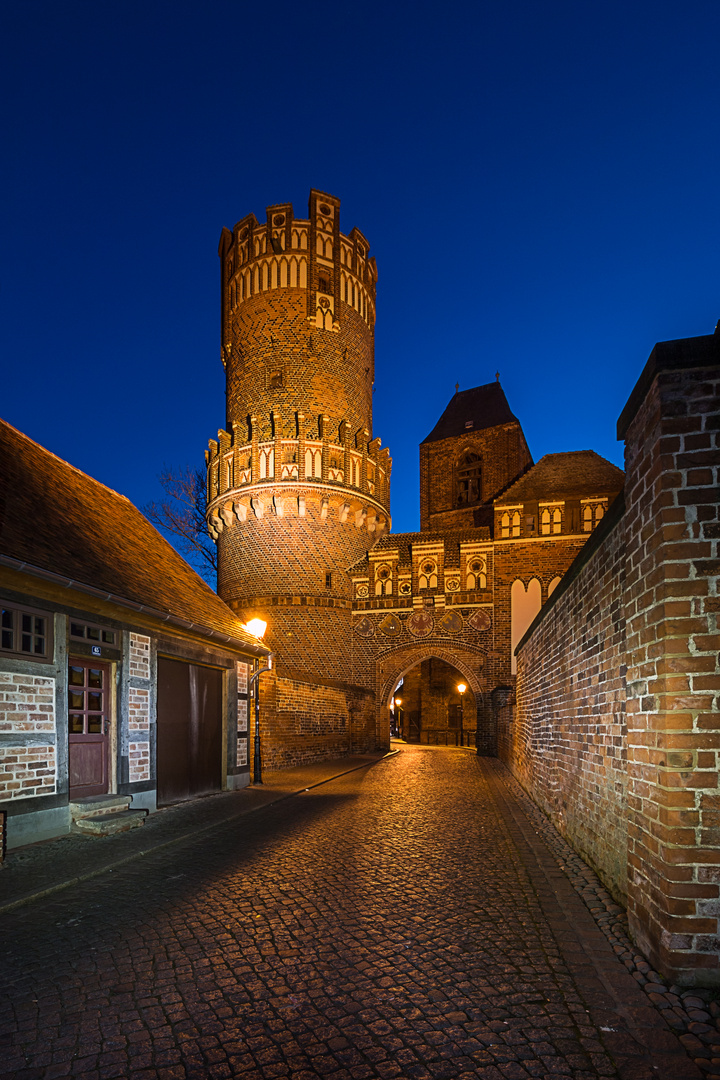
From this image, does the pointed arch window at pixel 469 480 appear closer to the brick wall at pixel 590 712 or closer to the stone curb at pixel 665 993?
the brick wall at pixel 590 712

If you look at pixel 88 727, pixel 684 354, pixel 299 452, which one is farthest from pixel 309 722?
pixel 684 354

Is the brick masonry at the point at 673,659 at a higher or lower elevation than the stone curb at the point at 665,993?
higher

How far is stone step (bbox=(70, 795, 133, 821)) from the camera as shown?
780cm

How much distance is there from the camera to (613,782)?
489cm

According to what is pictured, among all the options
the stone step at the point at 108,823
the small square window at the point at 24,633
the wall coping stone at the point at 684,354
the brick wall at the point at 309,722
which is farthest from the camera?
the brick wall at the point at 309,722

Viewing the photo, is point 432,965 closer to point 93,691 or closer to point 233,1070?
point 233,1070

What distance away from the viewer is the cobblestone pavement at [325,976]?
2.84m

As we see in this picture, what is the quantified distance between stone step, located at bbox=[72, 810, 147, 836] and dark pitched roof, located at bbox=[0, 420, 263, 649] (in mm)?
2453

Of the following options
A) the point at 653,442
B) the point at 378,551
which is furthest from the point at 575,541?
the point at 653,442

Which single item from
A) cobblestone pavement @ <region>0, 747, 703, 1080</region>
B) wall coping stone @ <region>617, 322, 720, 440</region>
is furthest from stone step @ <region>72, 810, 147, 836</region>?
wall coping stone @ <region>617, 322, 720, 440</region>

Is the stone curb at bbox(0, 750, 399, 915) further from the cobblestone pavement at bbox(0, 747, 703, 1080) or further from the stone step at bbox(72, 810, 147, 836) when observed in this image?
the stone step at bbox(72, 810, 147, 836)

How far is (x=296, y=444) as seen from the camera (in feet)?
73.6

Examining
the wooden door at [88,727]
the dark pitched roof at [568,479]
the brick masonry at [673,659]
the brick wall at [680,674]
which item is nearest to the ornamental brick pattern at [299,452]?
the dark pitched roof at [568,479]

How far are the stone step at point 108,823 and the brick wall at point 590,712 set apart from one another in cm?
481
